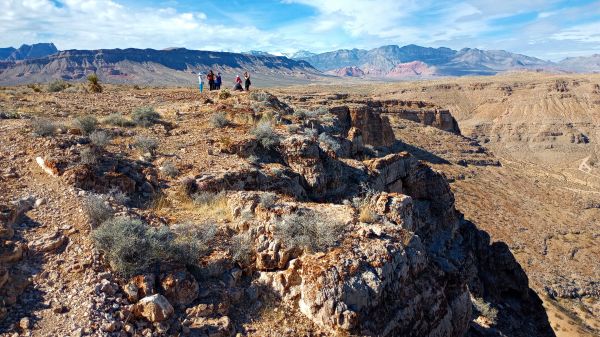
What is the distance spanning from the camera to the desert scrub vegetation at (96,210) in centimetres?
667

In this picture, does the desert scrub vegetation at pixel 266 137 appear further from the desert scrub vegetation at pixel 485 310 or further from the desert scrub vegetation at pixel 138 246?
the desert scrub vegetation at pixel 485 310

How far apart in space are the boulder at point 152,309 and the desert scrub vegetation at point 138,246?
578 mm

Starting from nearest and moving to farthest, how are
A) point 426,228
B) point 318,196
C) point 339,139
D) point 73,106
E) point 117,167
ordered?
point 117,167 < point 318,196 < point 426,228 < point 339,139 < point 73,106

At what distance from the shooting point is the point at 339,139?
15.8 metres

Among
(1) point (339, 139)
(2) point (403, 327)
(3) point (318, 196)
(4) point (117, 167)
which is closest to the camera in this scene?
(2) point (403, 327)

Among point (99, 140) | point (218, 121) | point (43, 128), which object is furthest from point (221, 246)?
point (218, 121)

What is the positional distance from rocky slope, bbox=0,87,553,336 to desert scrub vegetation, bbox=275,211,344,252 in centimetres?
2

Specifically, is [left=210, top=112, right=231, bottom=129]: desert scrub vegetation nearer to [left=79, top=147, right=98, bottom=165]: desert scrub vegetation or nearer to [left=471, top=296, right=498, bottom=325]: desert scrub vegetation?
[left=79, top=147, right=98, bottom=165]: desert scrub vegetation

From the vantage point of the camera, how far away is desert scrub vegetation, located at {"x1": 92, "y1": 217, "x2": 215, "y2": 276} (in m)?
5.88

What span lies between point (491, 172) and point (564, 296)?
23.7m

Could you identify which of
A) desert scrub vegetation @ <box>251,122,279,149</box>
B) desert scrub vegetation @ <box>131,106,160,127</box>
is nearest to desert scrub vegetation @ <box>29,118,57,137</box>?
desert scrub vegetation @ <box>131,106,160,127</box>

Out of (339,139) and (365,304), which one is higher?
(339,139)

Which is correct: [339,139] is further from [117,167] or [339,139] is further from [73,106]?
[73,106]

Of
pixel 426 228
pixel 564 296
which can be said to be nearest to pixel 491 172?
pixel 564 296
